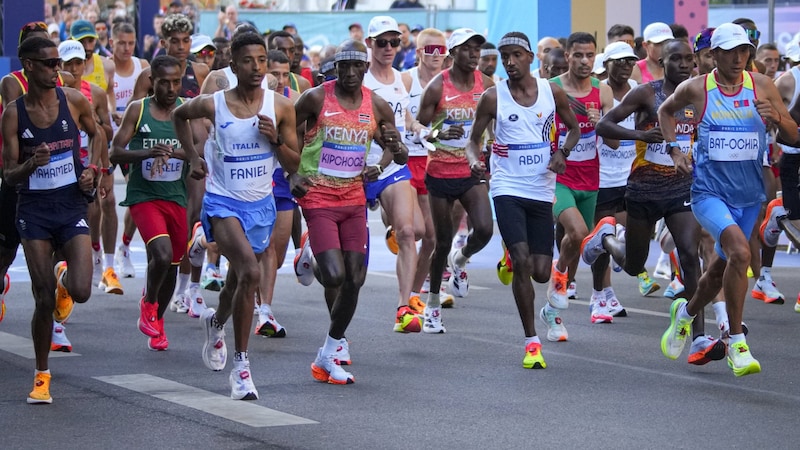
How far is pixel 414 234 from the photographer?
1153cm

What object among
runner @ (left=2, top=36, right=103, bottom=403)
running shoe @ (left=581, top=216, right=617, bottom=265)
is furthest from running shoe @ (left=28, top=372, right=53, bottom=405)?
running shoe @ (left=581, top=216, right=617, bottom=265)

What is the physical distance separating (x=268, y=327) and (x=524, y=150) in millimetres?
2435

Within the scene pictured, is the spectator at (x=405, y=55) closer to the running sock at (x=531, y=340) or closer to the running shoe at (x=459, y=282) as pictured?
the running shoe at (x=459, y=282)

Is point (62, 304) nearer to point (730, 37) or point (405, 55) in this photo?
point (730, 37)

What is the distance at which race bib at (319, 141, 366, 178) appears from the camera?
9.64 meters

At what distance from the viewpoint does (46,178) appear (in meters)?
9.11

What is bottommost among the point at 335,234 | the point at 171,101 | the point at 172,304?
the point at 172,304

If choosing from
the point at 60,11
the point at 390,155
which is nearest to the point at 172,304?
the point at 390,155

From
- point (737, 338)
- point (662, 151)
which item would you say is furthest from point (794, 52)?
point (737, 338)

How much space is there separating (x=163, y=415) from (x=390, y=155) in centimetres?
258

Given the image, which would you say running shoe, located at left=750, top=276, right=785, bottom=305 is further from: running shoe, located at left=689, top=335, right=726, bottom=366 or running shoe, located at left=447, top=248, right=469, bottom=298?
running shoe, located at left=689, top=335, right=726, bottom=366

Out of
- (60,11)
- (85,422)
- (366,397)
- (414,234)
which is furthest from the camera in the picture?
(60,11)

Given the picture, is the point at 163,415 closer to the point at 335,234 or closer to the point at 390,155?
the point at 335,234

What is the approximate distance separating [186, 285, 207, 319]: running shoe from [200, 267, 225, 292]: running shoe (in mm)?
1126
